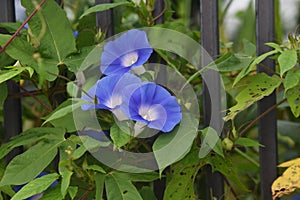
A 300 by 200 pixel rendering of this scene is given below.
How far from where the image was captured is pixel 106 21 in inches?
50.0

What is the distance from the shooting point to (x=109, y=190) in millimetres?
1005

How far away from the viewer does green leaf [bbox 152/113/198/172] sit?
0.98 metres

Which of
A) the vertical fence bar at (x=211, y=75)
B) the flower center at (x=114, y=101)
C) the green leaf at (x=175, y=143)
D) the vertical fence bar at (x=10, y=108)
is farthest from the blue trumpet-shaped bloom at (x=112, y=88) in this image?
the vertical fence bar at (x=10, y=108)

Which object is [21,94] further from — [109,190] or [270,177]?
Answer: [270,177]

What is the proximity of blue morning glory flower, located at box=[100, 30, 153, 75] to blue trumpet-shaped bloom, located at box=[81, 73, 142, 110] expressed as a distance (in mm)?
44

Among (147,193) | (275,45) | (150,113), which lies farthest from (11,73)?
(275,45)

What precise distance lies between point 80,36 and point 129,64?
0.26 metres

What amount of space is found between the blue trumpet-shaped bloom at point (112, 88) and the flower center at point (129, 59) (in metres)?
0.07

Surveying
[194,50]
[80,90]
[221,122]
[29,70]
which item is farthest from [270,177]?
[29,70]

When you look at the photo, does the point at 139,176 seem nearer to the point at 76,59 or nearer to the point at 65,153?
the point at 65,153

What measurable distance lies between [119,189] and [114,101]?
160 mm

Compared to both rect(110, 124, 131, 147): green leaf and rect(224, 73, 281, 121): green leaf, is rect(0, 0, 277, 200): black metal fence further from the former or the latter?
rect(110, 124, 131, 147): green leaf

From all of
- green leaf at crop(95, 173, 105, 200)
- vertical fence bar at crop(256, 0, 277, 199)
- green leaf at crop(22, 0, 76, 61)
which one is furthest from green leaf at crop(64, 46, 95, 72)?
vertical fence bar at crop(256, 0, 277, 199)

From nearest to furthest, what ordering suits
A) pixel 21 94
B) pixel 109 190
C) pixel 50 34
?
pixel 109 190, pixel 50 34, pixel 21 94
